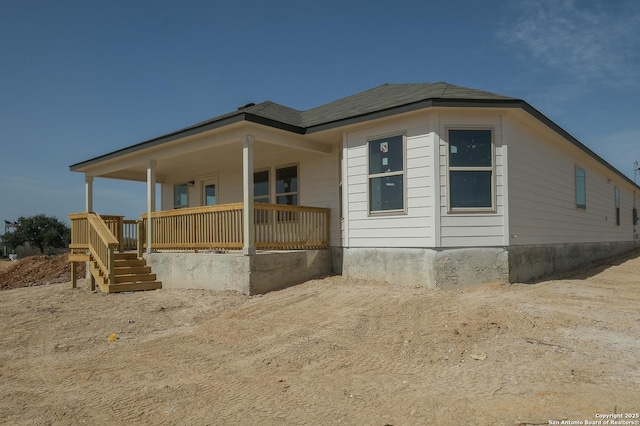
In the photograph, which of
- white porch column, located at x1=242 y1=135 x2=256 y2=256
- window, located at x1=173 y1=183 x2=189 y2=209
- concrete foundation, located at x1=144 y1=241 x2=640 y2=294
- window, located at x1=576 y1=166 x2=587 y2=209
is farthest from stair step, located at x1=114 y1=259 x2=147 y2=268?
window, located at x1=576 y1=166 x2=587 y2=209

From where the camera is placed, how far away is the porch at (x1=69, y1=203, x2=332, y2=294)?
9.77 metres

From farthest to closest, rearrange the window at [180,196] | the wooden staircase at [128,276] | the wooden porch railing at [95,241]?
the window at [180,196], the wooden staircase at [128,276], the wooden porch railing at [95,241]

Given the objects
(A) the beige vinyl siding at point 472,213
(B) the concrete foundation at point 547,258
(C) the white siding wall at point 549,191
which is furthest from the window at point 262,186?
(B) the concrete foundation at point 547,258

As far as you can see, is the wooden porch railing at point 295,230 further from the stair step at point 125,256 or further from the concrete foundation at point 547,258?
the concrete foundation at point 547,258

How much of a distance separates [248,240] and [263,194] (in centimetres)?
434

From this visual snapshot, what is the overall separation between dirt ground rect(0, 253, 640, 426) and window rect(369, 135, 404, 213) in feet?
6.04

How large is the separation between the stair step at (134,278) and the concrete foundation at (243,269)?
20cm

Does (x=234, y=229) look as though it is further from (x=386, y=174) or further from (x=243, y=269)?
(x=386, y=174)

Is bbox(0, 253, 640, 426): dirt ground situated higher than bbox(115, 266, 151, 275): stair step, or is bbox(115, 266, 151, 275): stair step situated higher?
bbox(115, 266, 151, 275): stair step

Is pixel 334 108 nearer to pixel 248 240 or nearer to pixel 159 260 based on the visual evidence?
pixel 248 240

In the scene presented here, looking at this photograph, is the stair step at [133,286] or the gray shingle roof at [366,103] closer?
the gray shingle roof at [366,103]

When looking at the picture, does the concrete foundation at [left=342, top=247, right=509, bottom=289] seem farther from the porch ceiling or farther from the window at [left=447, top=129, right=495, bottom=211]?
the porch ceiling

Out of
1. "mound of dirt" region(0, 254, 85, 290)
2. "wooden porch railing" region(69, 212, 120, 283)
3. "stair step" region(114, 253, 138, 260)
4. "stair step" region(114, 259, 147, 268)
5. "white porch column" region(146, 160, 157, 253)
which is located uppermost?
"white porch column" region(146, 160, 157, 253)

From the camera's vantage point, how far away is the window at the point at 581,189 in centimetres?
1373
